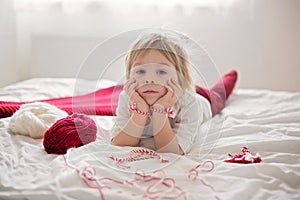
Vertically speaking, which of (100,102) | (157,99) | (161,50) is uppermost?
(161,50)

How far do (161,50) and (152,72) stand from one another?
0.21 ft

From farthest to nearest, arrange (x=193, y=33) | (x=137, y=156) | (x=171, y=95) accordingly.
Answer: (x=193, y=33) → (x=171, y=95) → (x=137, y=156)

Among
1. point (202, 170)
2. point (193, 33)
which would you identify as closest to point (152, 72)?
point (202, 170)

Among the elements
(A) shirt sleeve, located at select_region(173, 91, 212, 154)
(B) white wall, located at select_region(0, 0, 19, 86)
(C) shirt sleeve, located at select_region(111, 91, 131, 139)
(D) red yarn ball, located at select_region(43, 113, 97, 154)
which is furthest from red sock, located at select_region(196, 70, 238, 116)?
(B) white wall, located at select_region(0, 0, 19, 86)

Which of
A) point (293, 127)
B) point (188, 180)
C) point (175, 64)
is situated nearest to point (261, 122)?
point (293, 127)

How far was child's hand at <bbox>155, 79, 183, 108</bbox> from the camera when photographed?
1.05 m

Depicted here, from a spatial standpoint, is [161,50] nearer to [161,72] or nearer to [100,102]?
[161,72]

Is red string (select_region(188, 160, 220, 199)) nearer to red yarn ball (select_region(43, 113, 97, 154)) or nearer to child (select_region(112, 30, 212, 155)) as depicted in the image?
child (select_region(112, 30, 212, 155))

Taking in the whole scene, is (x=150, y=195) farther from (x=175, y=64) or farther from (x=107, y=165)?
(x=175, y=64)

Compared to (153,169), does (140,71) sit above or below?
A: above

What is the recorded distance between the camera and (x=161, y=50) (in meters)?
1.03

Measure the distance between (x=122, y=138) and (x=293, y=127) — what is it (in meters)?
0.58

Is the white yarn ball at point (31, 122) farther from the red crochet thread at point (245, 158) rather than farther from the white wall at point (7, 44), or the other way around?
the white wall at point (7, 44)

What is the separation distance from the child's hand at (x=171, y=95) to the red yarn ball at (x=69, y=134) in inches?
7.8
